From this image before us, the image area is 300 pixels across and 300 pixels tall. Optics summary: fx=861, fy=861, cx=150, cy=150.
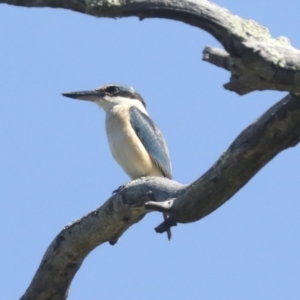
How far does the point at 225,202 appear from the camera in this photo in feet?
14.0

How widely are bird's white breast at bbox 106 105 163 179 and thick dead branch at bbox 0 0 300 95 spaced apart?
4.72m

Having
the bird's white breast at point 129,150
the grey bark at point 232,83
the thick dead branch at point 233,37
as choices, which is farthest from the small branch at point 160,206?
the bird's white breast at point 129,150

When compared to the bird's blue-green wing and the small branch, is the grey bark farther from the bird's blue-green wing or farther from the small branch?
the bird's blue-green wing

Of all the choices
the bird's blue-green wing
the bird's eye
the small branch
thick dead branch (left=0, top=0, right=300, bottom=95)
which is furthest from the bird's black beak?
thick dead branch (left=0, top=0, right=300, bottom=95)

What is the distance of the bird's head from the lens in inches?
363

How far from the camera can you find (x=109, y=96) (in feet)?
30.4

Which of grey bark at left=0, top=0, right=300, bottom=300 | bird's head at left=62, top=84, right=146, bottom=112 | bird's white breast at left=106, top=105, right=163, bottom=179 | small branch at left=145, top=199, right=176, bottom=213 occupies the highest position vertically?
bird's head at left=62, top=84, right=146, bottom=112

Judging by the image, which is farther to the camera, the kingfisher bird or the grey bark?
the kingfisher bird

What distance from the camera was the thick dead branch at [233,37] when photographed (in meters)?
3.52

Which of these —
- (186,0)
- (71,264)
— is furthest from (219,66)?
(71,264)

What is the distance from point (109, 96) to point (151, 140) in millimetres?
790

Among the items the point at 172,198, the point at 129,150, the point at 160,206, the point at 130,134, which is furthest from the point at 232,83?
the point at 130,134

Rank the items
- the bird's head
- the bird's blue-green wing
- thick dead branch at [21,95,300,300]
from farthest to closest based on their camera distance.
A: the bird's head
the bird's blue-green wing
thick dead branch at [21,95,300,300]

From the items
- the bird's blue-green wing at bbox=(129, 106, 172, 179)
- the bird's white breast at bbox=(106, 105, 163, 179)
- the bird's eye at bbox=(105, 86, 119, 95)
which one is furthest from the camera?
the bird's eye at bbox=(105, 86, 119, 95)
